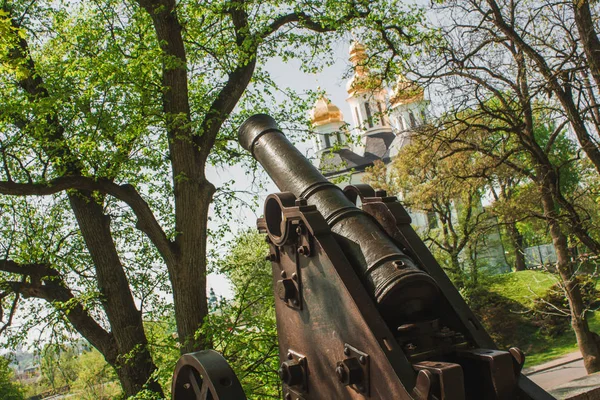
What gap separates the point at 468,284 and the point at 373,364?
79.7 ft

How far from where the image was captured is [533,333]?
26859 mm

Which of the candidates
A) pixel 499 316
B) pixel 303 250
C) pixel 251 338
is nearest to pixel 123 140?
pixel 251 338

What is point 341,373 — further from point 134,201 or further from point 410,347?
point 134,201

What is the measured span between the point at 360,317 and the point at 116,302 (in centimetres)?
759

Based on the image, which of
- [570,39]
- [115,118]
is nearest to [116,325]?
[115,118]

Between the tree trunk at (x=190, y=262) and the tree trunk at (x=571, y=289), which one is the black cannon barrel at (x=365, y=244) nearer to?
the tree trunk at (x=190, y=262)

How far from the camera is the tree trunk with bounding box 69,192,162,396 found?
372 inches

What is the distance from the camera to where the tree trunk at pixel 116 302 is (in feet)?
31.0

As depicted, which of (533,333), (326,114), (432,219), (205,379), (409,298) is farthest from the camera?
(326,114)

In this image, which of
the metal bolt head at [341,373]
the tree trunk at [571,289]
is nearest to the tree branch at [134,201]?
the metal bolt head at [341,373]

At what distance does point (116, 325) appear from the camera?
9.76 metres

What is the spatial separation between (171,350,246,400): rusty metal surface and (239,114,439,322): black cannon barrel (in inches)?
50.2

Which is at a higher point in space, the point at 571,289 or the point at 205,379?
the point at 571,289

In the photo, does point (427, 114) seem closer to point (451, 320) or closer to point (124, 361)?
point (124, 361)
